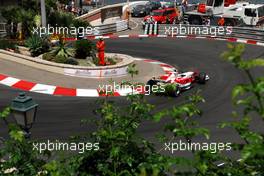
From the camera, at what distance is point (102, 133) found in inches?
197

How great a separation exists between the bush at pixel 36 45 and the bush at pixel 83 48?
1.60 m

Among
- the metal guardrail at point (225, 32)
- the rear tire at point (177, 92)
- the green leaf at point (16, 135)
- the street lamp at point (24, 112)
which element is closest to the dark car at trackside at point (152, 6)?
the metal guardrail at point (225, 32)

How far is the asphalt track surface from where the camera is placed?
13.1m

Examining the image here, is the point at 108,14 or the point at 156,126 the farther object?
the point at 108,14

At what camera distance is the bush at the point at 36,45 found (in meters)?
20.5

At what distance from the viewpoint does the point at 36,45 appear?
20469 millimetres

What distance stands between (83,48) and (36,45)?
88.8 inches

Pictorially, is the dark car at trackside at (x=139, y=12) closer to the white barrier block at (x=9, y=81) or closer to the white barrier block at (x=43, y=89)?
the white barrier block at (x=9, y=81)

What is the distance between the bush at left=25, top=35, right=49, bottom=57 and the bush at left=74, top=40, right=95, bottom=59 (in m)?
1.60

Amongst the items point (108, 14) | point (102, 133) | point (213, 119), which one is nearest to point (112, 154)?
point (102, 133)

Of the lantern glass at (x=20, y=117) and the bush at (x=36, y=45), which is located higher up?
the lantern glass at (x=20, y=117)

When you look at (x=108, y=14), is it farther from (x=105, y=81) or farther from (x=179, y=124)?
(x=179, y=124)

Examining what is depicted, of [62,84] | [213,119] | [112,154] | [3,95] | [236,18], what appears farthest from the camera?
[236,18]

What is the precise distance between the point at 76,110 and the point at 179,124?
1097cm
